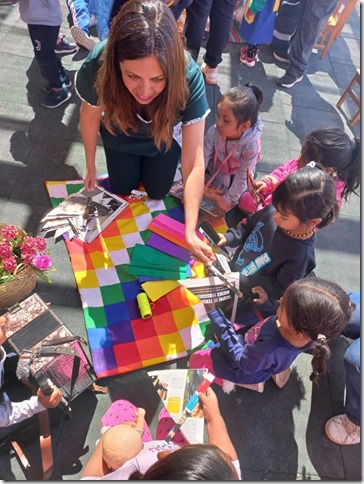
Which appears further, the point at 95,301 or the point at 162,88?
the point at 95,301

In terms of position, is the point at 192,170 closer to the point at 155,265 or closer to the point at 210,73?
Answer: the point at 155,265

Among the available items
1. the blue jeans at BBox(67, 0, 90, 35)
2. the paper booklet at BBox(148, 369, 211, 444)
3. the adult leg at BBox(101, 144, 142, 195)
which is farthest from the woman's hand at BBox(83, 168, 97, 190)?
the blue jeans at BBox(67, 0, 90, 35)

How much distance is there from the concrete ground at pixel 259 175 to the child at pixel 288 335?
308mm

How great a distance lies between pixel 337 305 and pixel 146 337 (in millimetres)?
1112

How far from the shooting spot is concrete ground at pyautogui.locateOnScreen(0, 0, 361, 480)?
6.45 ft

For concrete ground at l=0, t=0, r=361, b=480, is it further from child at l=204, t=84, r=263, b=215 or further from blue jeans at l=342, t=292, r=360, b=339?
child at l=204, t=84, r=263, b=215

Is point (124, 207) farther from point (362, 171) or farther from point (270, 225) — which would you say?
point (362, 171)

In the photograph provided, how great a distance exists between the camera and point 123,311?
92.6 inches

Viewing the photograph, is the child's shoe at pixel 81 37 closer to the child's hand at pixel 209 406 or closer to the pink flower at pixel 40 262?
the pink flower at pixel 40 262

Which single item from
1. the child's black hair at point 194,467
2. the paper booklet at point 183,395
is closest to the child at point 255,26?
the paper booklet at point 183,395

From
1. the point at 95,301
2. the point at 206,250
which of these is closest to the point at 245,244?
the point at 206,250

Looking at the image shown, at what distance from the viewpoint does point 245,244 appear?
2.33 metres

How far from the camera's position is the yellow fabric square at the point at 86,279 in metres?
2.41

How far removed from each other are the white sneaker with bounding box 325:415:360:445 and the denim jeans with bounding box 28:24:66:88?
311 centimetres
